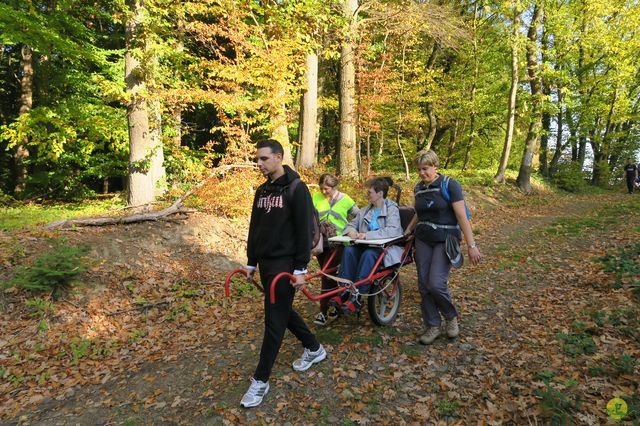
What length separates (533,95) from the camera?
58.1 feet

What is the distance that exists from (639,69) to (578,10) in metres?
5.95

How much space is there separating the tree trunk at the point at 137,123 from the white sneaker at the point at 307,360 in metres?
6.77

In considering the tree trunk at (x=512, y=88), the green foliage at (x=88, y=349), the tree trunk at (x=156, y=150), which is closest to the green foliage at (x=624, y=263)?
the green foliage at (x=88, y=349)

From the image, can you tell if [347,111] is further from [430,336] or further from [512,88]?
[512,88]

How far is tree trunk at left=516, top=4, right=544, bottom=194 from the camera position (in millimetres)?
17406

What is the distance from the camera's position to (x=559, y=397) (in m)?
3.01

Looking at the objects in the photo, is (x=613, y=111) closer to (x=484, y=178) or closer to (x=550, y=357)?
(x=484, y=178)

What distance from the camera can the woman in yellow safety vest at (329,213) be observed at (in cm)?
492

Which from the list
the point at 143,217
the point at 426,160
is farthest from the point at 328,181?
the point at 143,217

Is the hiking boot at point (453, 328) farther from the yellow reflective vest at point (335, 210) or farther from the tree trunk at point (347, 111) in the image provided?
the tree trunk at point (347, 111)

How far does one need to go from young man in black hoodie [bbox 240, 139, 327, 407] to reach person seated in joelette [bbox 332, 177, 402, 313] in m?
1.17

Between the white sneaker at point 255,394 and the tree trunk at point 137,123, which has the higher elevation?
the tree trunk at point 137,123

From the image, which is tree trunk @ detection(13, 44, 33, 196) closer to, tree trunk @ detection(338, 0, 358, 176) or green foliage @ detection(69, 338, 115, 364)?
tree trunk @ detection(338, 0, 358, 176)

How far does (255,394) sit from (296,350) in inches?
42.3
